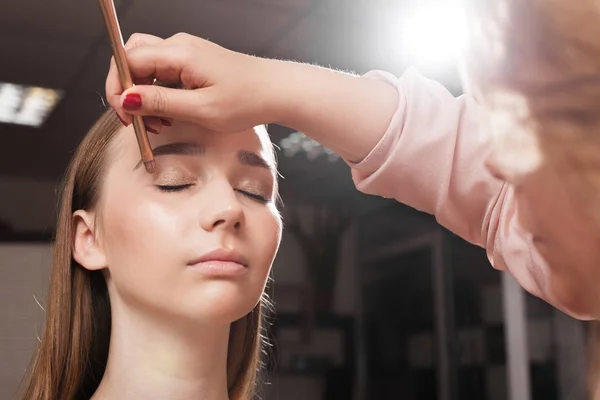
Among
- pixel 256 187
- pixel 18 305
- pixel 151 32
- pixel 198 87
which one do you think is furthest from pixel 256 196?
pixel 151 32

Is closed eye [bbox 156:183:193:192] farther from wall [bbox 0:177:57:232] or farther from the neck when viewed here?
wall [bbox 0:177:57:232]

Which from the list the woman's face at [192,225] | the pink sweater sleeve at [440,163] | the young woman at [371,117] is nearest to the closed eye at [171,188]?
the woman's face at [192,225]

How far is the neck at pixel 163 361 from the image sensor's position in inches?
32.2

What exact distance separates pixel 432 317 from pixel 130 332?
1.54 metres

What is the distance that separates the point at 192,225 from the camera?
0.75m

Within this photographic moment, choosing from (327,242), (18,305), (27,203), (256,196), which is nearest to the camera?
(256,196)

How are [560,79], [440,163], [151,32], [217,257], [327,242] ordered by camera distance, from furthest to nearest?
[327,242], [151,32], [217,257], [440,163], [560,79]

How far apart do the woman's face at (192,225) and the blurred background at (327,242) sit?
71 cm

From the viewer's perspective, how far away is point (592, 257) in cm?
22

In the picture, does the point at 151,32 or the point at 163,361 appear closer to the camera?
the point at 163,361

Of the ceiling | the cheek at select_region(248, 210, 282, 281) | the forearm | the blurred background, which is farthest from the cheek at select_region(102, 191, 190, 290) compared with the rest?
the ceiling

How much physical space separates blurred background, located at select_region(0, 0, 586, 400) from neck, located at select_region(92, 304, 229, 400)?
65 cm

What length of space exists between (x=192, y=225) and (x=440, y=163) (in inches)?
12.5

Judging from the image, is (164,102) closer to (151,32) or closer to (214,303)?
(214,303)
